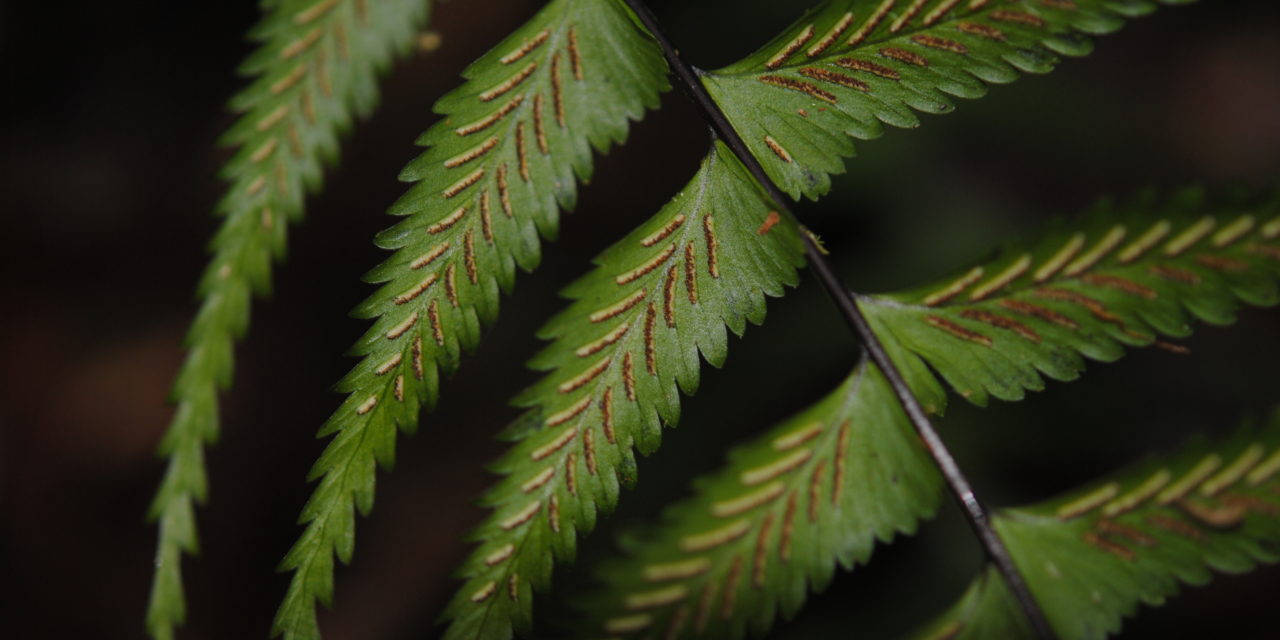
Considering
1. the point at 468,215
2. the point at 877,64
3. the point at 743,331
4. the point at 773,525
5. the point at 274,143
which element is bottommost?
the point at 773,525

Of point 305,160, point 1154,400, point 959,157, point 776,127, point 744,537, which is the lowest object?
point 1154,400

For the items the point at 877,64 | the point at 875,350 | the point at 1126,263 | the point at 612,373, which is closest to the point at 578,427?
the point at 612,373

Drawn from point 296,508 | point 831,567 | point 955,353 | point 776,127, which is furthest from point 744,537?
point 296,508

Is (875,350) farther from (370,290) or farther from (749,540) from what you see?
(370,290)

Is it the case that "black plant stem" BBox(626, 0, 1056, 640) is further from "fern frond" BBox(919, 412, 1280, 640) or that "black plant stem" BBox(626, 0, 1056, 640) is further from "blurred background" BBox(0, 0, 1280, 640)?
"blurred background" BBox(0, 0, 1280, 640)

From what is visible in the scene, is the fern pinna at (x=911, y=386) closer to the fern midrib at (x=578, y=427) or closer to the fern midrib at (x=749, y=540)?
the fern midrib at (x=749, y=540)

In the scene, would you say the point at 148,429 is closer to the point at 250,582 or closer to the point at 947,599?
the point at 250,582
